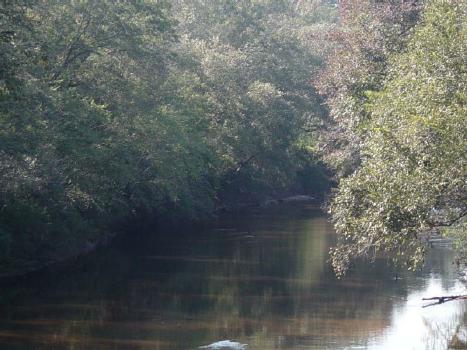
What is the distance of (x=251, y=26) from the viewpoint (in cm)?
7075

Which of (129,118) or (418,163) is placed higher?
(129,118)

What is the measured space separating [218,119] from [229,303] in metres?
29.4

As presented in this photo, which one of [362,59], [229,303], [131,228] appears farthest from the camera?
[131,228]

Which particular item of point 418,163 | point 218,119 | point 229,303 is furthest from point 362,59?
point 418,163

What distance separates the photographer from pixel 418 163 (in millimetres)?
20234

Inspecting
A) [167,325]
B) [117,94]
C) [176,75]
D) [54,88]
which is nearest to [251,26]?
[176,75]

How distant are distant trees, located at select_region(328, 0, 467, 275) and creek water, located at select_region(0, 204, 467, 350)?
104 inches

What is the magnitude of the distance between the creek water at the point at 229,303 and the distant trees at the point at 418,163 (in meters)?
2.64

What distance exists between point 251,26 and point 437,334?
50042 mm

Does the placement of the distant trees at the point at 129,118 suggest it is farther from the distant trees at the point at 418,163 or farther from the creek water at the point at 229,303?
the distant trees at the point at 418,163

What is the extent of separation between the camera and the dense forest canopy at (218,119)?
2092 cm

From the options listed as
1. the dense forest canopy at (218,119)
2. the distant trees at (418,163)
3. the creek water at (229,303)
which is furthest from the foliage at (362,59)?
the distant trees at (418,163)

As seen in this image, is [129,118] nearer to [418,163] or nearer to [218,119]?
[218,119]

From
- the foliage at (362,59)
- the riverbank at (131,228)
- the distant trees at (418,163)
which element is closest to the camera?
the distant trees at (418,163)
